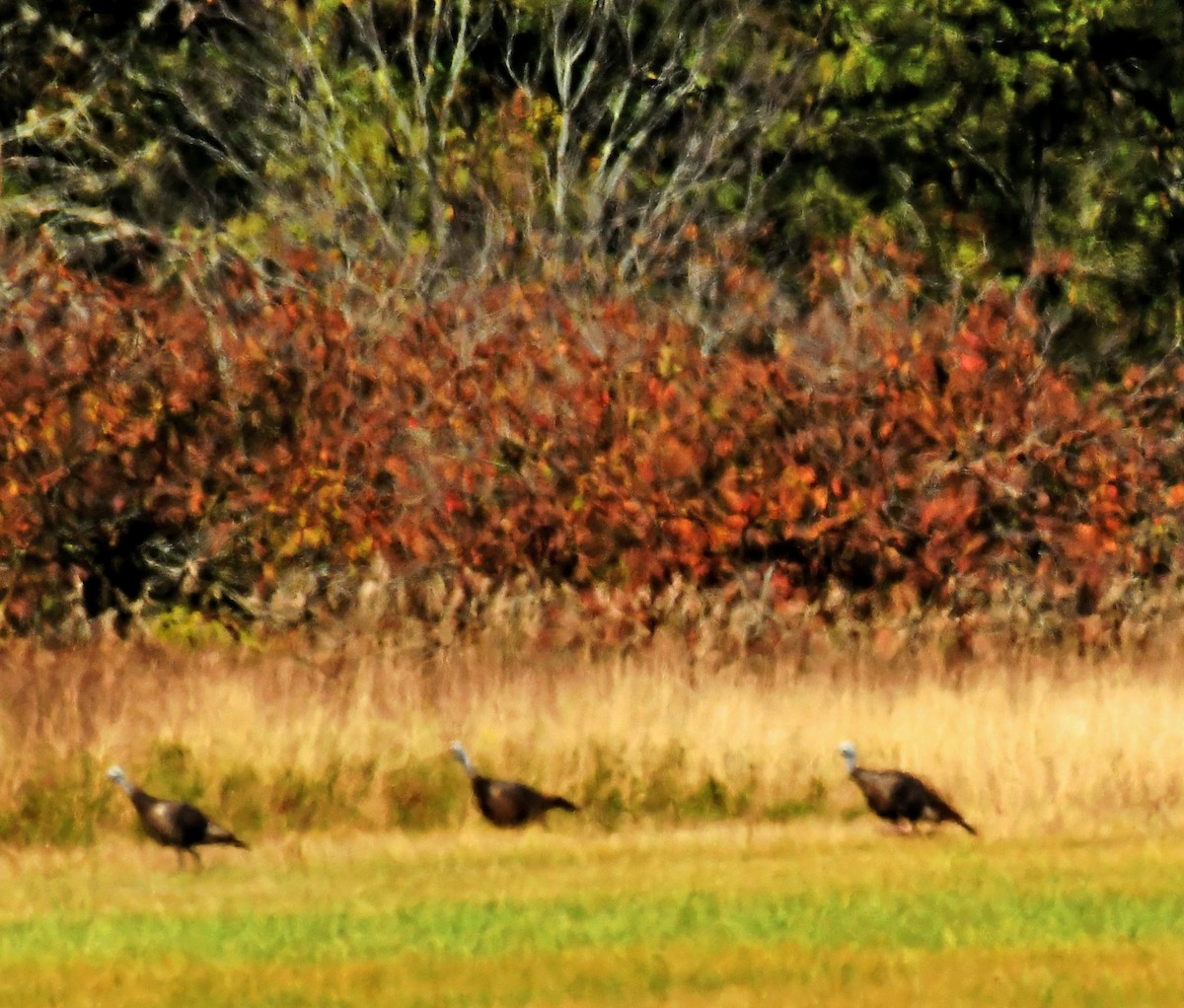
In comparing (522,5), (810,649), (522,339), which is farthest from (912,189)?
(810,649)

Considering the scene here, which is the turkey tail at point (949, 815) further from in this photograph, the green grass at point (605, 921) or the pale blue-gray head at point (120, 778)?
the pale blue-gray head at point (120, 778)

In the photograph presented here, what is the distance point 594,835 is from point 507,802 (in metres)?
0.66

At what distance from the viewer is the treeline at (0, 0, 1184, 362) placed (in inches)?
1215

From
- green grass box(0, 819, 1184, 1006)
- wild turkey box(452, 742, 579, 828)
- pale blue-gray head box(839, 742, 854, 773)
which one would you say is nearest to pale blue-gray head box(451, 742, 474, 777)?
wild turkey box(452, 742, 579, 828)

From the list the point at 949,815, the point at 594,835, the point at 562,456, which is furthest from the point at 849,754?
the point at 562,456

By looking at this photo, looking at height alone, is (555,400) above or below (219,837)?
above

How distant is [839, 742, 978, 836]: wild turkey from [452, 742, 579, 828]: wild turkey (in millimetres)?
1538

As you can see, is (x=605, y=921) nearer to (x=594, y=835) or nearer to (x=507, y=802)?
(x=507, y=802)

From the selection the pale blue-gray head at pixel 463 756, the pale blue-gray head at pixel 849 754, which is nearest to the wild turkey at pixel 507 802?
the pale blue-gray head at pixel 463 756

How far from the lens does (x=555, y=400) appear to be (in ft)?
73.8

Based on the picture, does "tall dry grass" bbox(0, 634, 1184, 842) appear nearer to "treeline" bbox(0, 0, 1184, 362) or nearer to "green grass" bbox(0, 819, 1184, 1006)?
"green grass" bbox(0, 819, 1184, 1006)

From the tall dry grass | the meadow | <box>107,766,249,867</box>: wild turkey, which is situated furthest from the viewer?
the tall dry grass

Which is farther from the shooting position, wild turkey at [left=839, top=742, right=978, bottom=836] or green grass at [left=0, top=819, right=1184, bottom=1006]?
wild turkey at [left=839, top=742, right=978, bottom=836]

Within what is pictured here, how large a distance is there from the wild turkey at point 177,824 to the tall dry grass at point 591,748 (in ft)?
3.82
